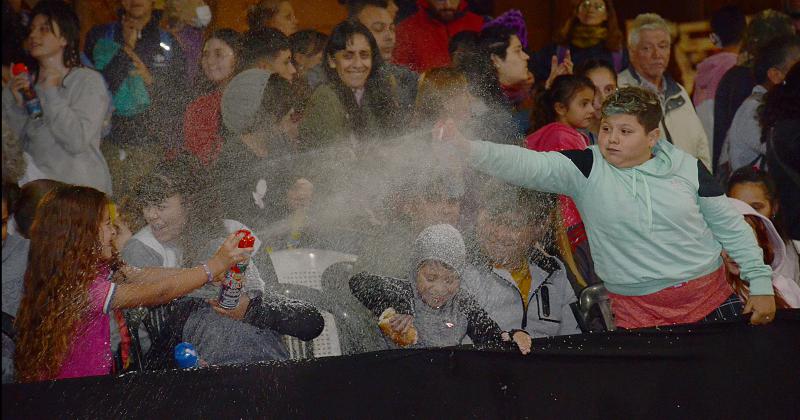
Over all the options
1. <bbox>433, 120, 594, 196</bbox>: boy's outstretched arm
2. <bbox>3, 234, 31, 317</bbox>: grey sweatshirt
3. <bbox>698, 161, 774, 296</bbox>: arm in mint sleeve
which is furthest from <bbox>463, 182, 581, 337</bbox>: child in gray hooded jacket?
<bbox>3, 234, 31, 317</bbox>: grey sweatshirt

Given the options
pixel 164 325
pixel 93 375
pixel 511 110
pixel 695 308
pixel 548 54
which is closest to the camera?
pixel 93 375

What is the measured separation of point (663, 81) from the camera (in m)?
3.94

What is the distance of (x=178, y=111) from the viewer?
3.24 m

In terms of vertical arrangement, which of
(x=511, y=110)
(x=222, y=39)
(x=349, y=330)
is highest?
(x=222, y=39)

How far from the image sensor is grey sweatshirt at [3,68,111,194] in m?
3.10

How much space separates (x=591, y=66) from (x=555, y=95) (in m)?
0.24

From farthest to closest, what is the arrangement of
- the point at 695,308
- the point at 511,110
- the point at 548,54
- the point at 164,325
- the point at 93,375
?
the point at 548,54 → the point at 511,110 → the point at 695,308 → the point at 164,325 → the point at 93,375

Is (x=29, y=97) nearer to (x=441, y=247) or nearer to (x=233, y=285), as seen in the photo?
(x=233, y=285)

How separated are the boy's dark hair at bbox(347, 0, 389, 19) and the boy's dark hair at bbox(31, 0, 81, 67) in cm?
96

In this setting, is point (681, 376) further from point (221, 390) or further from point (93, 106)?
point (93, 106)

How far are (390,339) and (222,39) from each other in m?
1.20

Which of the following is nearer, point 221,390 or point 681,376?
point 221,390

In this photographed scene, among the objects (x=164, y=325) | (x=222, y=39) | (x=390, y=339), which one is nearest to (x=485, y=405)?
(x=390, y=339)

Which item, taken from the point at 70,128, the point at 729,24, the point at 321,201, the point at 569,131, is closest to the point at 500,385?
the point at 321,201
